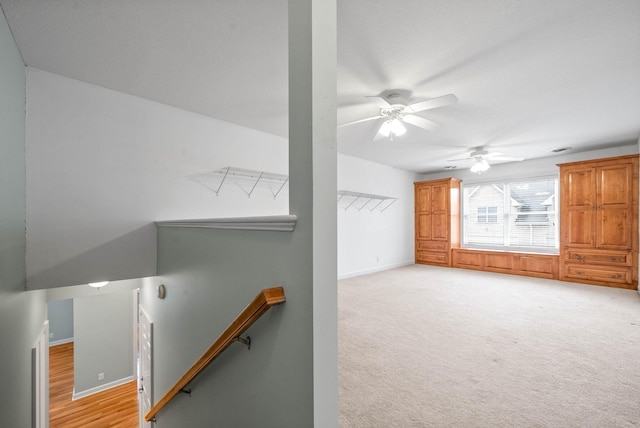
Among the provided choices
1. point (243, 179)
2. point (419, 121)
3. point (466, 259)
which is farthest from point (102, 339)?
point (466, 259)

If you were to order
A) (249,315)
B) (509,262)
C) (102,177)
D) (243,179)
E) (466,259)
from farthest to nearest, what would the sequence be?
(466,259) → (509,262) → (243,179) → (102,177) → (249,315)

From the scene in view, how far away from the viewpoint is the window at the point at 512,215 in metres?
6.04

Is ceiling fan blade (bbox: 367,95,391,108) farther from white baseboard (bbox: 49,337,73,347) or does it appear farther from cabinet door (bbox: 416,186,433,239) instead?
white baseboard (bbox: 49,337,73,347)

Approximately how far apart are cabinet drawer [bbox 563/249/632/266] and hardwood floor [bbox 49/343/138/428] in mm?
8174

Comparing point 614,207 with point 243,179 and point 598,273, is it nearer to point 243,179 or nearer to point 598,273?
point 598,273

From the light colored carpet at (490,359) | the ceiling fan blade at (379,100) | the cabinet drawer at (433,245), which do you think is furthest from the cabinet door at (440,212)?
the ceiling fan blade at (379,100)

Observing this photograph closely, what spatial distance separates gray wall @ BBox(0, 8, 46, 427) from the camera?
185cm

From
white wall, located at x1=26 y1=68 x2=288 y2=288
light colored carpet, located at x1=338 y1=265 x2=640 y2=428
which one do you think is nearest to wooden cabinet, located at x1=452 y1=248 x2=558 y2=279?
light colored carpet, located at x1=338 y1=265 x2=640 y2=428

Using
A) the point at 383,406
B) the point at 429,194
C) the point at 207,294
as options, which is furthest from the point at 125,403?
the point at 429,194

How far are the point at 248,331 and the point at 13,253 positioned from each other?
2.17 meters

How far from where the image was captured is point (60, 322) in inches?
253

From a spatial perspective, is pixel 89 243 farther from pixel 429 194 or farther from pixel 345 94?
pixel 429 194

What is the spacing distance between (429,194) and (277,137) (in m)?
4.66

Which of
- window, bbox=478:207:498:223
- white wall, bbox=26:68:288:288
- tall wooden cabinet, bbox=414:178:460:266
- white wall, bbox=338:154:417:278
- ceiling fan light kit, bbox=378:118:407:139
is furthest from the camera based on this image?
tall wooden cabinet, bbox=414:178:460:266
